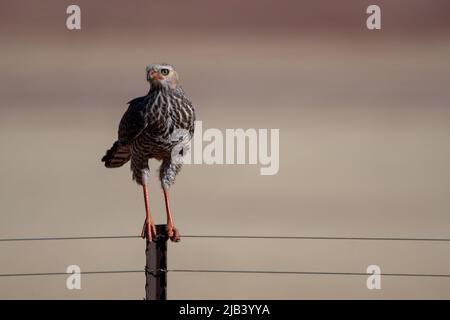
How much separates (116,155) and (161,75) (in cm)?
40

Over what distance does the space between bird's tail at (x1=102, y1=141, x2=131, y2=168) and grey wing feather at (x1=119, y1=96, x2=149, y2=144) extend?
0.10 meters

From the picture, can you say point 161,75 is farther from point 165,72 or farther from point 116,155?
point 116,155

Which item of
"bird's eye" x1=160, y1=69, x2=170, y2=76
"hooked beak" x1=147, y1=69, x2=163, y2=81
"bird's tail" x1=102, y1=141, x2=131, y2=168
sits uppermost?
"bird's eye" x1=160, y1=69, x2=170, y2=76

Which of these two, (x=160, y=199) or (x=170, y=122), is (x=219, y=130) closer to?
(x=160, y=199)

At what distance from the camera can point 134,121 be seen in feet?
6.93

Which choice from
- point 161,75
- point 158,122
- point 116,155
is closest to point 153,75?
point 161,75

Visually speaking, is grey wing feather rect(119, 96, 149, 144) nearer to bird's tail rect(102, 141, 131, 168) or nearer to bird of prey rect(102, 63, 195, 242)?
bird of prey rect(102, 63, 195, 242)

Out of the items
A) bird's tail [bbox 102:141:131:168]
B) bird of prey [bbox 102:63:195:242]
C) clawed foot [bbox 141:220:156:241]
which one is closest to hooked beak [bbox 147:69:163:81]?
bird of prey [bbox 102:63:195:242]

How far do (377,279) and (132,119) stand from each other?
1.35 m

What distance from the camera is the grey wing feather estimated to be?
210cm

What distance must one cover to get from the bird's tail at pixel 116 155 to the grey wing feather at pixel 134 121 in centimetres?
10

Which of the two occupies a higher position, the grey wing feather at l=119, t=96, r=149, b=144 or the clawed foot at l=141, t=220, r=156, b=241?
the grey wing feather at l=119, t=96, r=149, b=144

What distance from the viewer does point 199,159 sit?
9.31 feet

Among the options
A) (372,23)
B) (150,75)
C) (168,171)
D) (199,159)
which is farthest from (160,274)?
(372,23)
